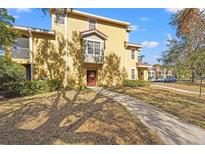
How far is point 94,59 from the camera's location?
789 inches

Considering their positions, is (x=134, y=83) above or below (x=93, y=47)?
below

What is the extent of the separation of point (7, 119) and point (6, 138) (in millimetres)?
2518

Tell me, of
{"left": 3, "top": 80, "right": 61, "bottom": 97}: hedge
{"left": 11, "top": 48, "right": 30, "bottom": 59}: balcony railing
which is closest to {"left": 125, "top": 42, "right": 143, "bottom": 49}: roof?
{"left": 11, "top": 48, "right": 30, "bottom": 59}: balcony railing

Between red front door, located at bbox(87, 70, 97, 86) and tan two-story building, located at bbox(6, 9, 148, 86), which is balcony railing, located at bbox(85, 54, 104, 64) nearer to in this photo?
tan two-story building, located at bbox(6, 9, 148, 86)

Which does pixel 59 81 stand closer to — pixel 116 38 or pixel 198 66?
pixel 116 38

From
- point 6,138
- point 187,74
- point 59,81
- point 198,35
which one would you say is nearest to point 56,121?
point 6,138

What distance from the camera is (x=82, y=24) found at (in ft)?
65.2

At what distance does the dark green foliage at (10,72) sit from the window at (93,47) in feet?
24.9

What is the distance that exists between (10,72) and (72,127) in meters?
8.73

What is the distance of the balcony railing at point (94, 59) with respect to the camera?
1966cm

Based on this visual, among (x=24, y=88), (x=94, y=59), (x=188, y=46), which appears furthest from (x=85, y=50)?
(x=188, y=46)

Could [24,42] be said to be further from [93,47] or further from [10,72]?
[93,47]

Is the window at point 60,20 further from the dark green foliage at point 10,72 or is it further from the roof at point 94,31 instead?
the dark green foliage at point 10,72

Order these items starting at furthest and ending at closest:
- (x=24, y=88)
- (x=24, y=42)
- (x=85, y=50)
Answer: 1. (x=85, y=50)
2. (x=24, y=42)
3. (x=24, y=88)
